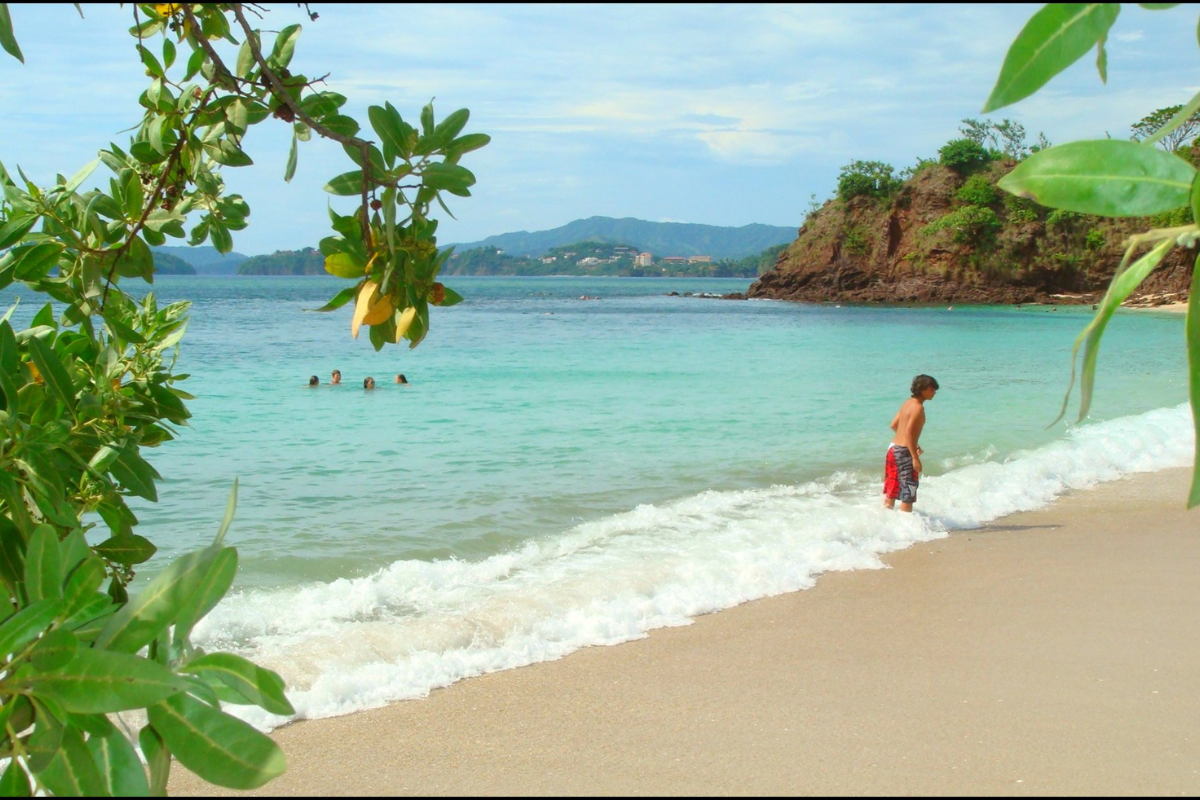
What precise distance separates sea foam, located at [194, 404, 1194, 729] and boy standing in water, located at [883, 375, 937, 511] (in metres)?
0.19

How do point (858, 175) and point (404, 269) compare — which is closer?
point (404, 269)

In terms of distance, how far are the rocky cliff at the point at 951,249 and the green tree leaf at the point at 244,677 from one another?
5778 centimetres

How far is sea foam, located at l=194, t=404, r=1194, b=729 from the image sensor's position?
191 inches

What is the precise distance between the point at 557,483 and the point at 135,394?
8.41m

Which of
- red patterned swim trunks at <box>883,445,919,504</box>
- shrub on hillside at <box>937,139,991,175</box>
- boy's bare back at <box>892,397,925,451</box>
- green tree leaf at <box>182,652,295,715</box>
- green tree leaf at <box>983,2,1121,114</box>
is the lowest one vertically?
red patterned swim trunks at <box>883,445,919,504</box>

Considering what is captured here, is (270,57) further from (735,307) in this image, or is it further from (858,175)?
(858,175)

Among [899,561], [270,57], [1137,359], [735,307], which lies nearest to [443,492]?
[899,561]

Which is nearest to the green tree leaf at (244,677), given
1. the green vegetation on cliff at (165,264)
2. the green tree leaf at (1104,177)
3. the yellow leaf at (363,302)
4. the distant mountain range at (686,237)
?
the yellow leaf at (363,302)

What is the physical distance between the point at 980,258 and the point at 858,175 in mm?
9758

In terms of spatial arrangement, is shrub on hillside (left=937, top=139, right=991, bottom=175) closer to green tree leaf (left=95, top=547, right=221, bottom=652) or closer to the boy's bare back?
the boy's bare back

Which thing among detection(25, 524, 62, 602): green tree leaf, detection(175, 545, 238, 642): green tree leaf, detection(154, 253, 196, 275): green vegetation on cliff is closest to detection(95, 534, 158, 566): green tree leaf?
detection(154, 253, 196, 275): green vegetation on cliff

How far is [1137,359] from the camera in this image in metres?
23.8

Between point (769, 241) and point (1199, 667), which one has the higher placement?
point (769, 241)

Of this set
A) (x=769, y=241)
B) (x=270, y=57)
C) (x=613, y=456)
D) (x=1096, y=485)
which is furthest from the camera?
(x=769, y=241)
